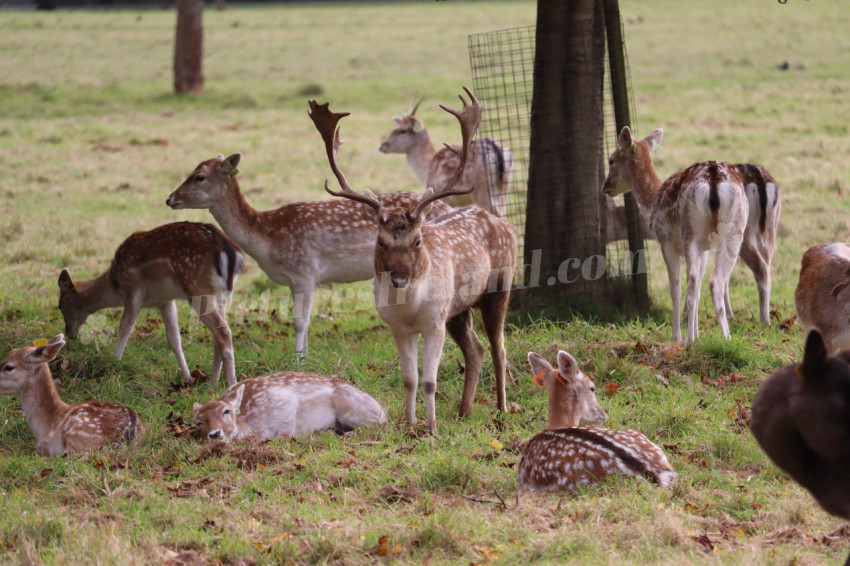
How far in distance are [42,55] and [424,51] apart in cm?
1010

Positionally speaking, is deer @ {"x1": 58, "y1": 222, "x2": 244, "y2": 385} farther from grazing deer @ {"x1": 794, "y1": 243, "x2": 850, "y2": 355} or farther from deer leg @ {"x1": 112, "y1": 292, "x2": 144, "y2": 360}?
grazing deer @ {"x1": 794, "y1": 243, "x2": 850, "y2": 355}

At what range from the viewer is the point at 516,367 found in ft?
23.1

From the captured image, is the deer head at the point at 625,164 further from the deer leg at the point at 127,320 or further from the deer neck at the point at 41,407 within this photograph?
the deer neck at the point at 41,407

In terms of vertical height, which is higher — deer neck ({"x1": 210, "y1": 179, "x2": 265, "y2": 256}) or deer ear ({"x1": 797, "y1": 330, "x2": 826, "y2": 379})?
deer ear ({"x1": 797, "y1": 330, "x2": 826, "y2": 379})

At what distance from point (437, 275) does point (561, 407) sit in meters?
1.06

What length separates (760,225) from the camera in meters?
8.38

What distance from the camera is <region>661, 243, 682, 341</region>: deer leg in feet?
24.6

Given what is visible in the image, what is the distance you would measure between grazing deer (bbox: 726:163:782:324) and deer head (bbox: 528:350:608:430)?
9.13ft

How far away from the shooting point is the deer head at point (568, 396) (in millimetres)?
5656

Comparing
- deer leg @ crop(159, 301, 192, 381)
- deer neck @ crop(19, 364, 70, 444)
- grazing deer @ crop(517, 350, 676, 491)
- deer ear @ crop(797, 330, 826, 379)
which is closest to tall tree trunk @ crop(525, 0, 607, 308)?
deer leg @ crop(159, 301, 192, 381)

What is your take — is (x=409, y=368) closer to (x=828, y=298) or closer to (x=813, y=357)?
(x=828, y=298)

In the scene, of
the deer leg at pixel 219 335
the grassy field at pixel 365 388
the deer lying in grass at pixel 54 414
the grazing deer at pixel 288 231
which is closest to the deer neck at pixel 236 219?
the grazing deer at pixel 288 231

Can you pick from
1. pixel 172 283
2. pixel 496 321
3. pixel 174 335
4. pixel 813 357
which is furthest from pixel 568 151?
pixel 813 357

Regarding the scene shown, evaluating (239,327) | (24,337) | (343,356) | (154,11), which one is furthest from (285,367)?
(154,11)
